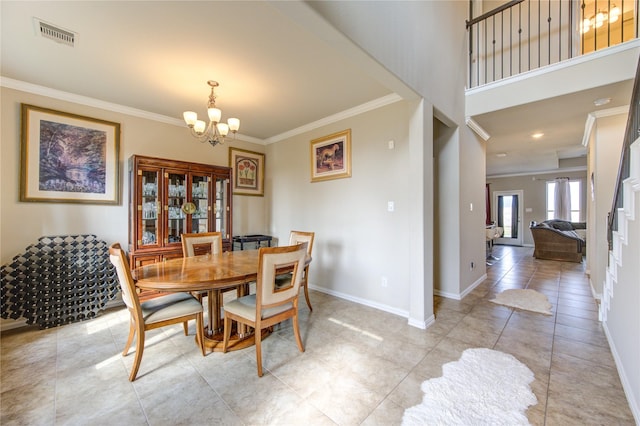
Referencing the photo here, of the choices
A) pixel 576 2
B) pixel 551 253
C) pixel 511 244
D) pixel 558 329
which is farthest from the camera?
pixel 511 244

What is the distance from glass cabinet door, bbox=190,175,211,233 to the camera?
11.8 feet

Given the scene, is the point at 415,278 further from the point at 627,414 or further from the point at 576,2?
the point at 576,2

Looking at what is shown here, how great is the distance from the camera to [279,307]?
6.81 feet

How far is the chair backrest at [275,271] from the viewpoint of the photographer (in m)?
1.88

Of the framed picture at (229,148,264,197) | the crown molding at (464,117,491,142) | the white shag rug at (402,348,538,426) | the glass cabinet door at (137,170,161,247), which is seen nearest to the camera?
the white shag rug at (402,348,538,426)

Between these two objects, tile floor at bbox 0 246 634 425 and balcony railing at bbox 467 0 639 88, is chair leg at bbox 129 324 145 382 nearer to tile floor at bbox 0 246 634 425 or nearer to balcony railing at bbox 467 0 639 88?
tile floor at bbox 0 246 634 425

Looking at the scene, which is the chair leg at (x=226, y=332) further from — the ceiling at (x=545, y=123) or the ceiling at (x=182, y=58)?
the ceiling at (x=545, y=123)

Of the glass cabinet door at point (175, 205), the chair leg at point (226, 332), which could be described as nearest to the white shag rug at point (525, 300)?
the chair leg at point (226, 332)

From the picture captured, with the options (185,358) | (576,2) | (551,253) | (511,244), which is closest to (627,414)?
(185,358)

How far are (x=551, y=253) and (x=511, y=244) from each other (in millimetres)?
2986

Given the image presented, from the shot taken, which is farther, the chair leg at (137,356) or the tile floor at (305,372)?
the chair leg at (137,356)

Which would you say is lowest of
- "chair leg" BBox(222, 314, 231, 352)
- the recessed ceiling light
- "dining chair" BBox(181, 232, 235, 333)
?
"chair leg" BBox(222, 314, 231, 352)

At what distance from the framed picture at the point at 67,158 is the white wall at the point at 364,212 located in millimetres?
2447

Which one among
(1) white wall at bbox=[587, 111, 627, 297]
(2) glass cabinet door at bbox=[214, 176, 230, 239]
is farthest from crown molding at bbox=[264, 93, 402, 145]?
(1) white wall at bbox=[587, 111, 627, 297]
